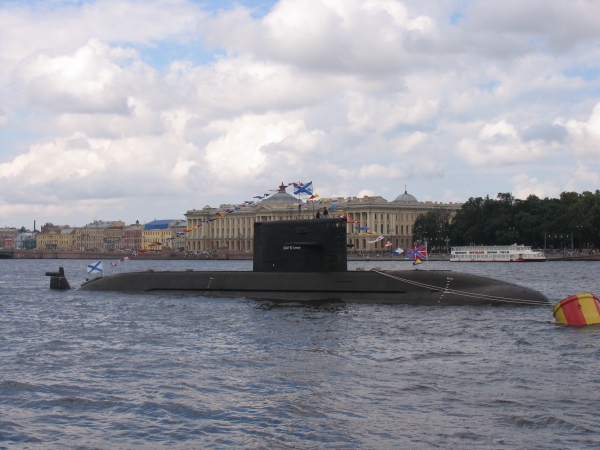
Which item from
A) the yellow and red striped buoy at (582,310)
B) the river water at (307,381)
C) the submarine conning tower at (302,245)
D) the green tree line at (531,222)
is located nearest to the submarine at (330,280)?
the submarine conning tower at (302,245)

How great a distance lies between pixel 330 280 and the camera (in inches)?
1185

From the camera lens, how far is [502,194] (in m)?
116

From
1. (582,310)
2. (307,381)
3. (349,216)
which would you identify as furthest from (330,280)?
(349,216)

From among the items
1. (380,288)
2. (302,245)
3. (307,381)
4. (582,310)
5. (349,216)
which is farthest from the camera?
(349,216)

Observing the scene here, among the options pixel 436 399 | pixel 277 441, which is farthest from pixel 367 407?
pixel 277 441

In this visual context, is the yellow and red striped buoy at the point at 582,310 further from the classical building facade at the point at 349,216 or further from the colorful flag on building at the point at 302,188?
the classical building facade at the point at 349,216

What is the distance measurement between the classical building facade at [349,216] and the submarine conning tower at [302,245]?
95351 millimetres

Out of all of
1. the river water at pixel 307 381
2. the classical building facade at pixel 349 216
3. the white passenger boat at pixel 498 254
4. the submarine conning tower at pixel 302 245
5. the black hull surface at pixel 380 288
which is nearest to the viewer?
the river water at pixel 307 381

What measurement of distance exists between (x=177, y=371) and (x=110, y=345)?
5019mm

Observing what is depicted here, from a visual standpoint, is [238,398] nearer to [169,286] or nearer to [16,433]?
[16,433]

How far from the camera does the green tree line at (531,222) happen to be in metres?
104

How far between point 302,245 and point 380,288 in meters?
3.58

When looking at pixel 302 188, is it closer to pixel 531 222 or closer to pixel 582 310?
pixel 582 310

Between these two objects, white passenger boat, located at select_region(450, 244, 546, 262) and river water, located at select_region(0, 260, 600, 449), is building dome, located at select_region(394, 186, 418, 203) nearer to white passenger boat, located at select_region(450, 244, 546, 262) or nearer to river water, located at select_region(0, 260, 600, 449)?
white passenger boat, located at select_region(450, 244, 546, 262)
